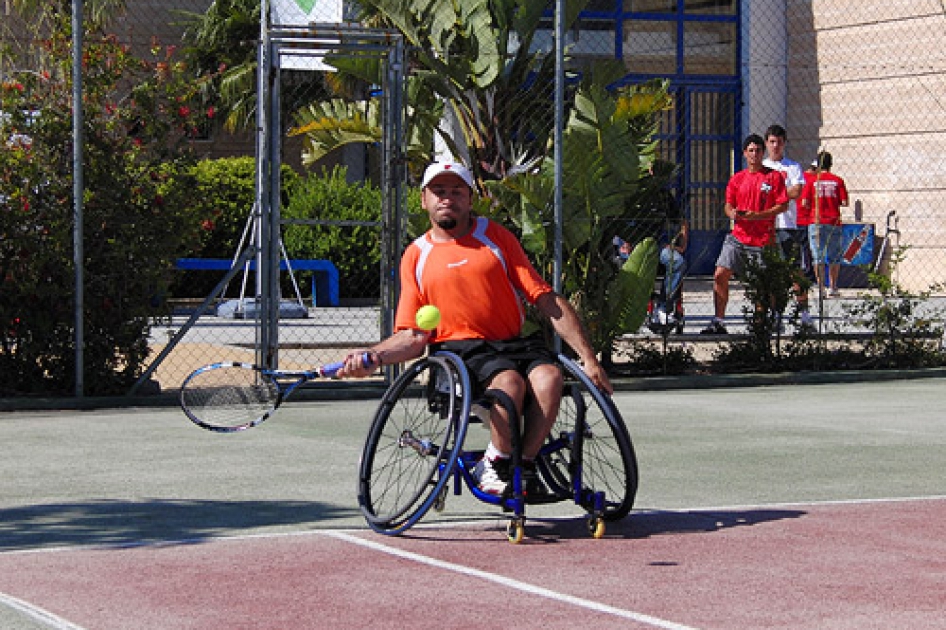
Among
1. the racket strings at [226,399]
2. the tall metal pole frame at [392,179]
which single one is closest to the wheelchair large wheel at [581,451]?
the racket strings at [226,399]

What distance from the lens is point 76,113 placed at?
12.9 m

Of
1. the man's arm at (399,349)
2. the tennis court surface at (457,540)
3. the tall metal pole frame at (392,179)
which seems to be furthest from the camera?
the tall metal pole frame at (392,179)

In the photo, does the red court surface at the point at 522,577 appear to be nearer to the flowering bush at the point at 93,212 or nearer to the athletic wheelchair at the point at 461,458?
the athletic wheelchair at the point at 461,458

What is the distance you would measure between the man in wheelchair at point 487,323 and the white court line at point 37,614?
2.02 m

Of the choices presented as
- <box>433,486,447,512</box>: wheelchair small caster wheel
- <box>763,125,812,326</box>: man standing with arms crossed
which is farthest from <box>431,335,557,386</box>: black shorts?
<box>763,125,812,326</box>: man standing with arms crossed

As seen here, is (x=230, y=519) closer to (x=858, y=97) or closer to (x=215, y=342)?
(x=215, y=342)

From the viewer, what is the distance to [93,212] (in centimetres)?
1320

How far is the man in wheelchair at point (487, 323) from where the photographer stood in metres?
7.80

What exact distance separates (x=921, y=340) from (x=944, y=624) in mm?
10472

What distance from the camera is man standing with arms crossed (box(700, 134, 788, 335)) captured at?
1698 cm

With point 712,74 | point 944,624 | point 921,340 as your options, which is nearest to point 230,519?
point 944,624

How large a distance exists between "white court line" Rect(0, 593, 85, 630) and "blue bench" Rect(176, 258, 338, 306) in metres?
18.2

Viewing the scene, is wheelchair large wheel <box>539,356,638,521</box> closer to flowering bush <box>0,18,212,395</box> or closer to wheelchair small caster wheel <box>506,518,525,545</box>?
wheelchair small caster wheel <box>506,518,525,545</box>

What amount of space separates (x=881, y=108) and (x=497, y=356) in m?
23.0
